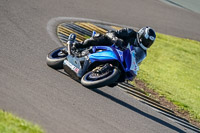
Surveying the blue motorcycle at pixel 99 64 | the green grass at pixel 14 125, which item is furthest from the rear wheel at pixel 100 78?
the green grass at pixel 14 125

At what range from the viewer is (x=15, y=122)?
4.86 metres

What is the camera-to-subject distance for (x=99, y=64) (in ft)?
25.6

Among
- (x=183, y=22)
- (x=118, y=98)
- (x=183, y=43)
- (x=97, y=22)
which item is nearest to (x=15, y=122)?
(x=118, y=98)

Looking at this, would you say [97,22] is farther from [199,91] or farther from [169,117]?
[169,117]

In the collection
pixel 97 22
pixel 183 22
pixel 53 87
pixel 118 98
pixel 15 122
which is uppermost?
pixel 15 122

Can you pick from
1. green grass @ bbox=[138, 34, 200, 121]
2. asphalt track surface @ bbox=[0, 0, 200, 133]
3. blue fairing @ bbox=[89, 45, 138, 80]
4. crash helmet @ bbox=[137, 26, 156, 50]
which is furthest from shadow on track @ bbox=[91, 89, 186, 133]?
green grass @ bbox=[138, 34, 200, 121]

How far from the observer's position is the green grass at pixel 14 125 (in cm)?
460

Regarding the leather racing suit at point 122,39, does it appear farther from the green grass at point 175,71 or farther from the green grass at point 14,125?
the green grass at point 14,125

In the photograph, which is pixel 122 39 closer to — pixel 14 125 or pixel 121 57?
pixel 121 57

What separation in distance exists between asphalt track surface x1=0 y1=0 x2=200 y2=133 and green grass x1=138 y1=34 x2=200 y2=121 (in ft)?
6.84

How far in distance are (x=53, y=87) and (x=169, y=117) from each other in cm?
246

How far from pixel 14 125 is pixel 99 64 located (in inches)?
128

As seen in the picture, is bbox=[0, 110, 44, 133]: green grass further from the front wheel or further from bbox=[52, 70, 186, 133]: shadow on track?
bbox=[52, 70, 186, 133]: shadow on track

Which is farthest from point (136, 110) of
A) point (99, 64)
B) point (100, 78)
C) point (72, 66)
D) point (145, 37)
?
point (72, 66)
